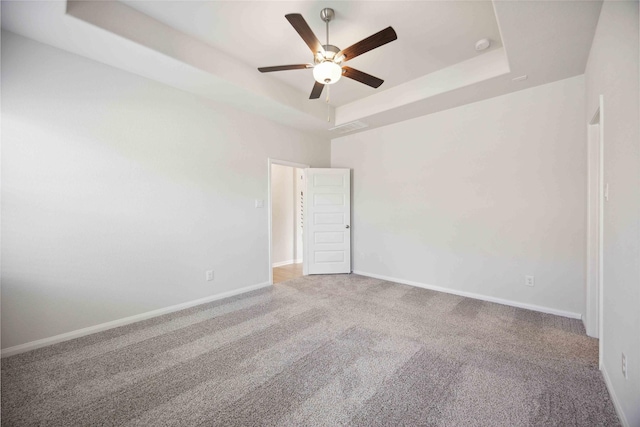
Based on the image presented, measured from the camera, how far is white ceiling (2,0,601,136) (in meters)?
2.02

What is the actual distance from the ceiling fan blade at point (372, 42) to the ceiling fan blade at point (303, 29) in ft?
0.66

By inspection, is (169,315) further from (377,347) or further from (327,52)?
(327,52)

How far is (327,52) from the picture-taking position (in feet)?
7.26

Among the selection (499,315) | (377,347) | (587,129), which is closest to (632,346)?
(377,347)

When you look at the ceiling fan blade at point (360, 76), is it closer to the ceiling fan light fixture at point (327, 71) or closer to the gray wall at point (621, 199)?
the ceiling fan light fixture at point (327, 71)

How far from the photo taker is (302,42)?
2.63 metres

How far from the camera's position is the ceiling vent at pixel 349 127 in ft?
13.9

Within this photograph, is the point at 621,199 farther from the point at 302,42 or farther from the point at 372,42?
the point at 302,42

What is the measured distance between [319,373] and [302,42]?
3.01 metres

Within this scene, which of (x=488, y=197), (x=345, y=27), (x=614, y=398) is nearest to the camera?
(x=614, y=398)

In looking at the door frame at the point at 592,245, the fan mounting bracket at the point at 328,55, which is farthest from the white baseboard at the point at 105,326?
the door frame at the point at 592,245

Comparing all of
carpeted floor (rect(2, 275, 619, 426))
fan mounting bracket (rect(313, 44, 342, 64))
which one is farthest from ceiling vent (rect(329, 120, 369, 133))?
carpeted floor (rect(2, 275, 619, 426))

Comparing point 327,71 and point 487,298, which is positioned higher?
point 327,71

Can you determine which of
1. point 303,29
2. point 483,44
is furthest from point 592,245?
point 303,29
